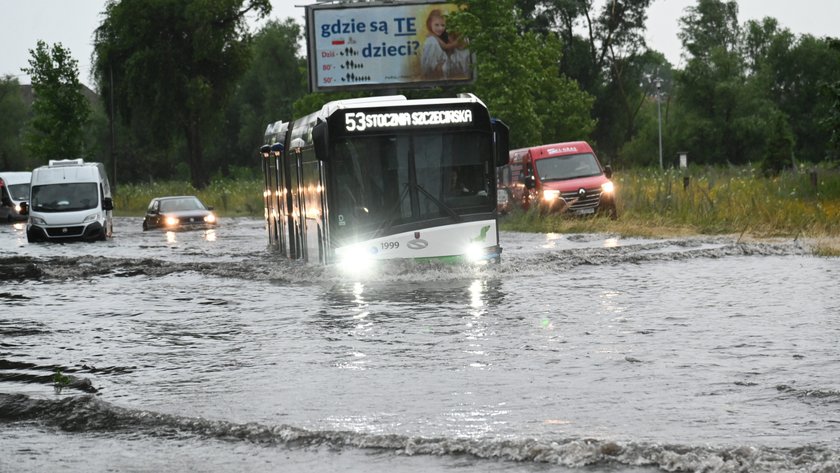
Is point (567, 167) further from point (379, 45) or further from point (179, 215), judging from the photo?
point (179, 215)

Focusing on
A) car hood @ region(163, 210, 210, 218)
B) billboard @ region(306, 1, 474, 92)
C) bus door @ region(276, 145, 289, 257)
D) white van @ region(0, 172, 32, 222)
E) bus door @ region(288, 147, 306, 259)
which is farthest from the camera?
white van @ region(0, 172, 32, 222)

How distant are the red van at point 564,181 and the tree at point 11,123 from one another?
10384cm

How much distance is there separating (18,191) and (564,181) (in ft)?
112

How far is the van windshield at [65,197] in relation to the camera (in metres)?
38.7

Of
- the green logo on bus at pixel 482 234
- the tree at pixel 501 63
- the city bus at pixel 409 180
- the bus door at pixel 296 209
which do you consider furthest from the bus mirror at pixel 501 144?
the tree at pixel 501 63

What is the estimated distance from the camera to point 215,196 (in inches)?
2734

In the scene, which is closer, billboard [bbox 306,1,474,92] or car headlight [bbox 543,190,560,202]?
car headlight [bbox 543,190,560,202]

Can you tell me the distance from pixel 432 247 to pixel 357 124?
2.11 meters

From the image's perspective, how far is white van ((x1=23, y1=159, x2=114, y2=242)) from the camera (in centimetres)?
3794

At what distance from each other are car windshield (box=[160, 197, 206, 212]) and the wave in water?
35938mm

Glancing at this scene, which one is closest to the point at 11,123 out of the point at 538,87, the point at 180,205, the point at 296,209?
the point at 538,87

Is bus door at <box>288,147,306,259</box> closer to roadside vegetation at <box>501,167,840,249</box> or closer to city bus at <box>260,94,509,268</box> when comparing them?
city bus at <box>260,94,509,268</box>

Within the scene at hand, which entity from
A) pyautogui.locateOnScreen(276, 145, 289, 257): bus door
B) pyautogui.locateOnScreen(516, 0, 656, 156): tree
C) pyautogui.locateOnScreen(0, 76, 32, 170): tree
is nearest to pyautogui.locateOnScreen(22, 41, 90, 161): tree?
pyautogui.locateOnScreen(516, 0, 656, 156): tree

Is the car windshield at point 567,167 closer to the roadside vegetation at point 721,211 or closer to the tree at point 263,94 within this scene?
the roadside vegetation at point 721,211
